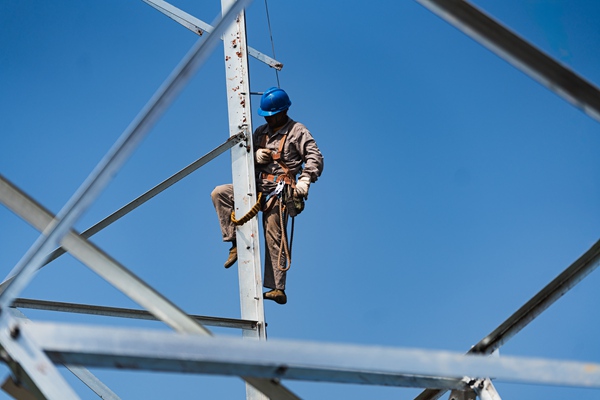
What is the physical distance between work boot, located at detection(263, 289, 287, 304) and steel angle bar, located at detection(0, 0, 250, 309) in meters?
4.95

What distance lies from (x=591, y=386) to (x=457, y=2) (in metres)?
1.62

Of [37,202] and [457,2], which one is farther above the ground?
[457,2]

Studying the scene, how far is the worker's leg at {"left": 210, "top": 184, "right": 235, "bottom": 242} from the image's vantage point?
30.4 ft

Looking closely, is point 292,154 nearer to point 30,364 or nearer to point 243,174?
point 243,174

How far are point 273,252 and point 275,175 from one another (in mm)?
727

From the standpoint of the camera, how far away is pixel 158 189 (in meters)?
8.96

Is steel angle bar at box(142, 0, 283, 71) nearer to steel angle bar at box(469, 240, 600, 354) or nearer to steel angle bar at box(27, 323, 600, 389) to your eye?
steel angle bar at box(469, 240, 600, 354)

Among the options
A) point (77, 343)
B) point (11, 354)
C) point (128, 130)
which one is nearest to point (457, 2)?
point (128, 130)

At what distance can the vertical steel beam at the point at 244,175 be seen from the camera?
8.66 m

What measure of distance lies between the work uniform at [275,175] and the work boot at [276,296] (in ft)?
0.15

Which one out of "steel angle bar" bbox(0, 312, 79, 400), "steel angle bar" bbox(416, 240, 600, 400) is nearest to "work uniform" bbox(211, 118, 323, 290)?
"steel angle bar" bbox(416, 240, 600, 400)

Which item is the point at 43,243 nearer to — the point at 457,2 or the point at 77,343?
the point at 77,343

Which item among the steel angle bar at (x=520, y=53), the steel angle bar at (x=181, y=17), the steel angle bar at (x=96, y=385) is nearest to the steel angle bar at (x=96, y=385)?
the steel angle bar at (x=96, y=385)

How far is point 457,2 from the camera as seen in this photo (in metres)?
3.77
